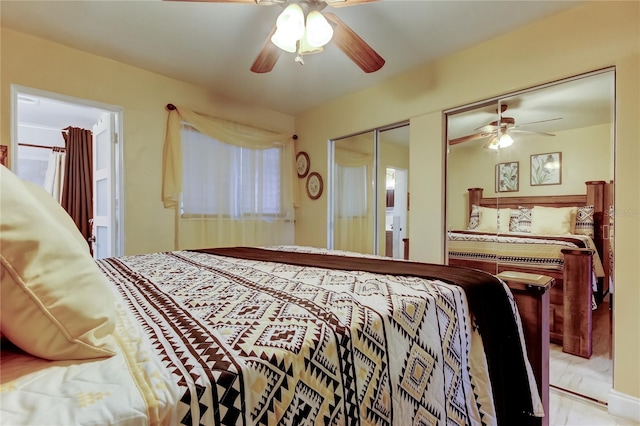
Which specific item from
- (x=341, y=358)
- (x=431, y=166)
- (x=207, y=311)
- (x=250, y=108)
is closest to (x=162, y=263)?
(x=207, y=311)

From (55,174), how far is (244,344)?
4782 millimetres

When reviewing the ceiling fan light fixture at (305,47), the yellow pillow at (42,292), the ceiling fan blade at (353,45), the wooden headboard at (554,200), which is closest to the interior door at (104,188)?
the ceiling fan light fixture at (305,47)

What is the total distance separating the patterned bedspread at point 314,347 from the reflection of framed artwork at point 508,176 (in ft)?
5.23

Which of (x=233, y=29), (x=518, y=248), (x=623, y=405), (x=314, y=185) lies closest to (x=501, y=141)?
(x=518, y=248)

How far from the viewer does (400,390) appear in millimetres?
802

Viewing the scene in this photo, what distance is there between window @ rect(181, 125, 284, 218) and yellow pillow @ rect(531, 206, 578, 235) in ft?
8.78

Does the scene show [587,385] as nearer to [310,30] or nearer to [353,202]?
[353,202]

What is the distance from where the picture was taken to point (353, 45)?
1.79m

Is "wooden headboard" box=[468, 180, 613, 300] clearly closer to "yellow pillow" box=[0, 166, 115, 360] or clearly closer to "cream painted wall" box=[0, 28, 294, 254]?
"yellow pillow" box=[0, 166, 115, 360]

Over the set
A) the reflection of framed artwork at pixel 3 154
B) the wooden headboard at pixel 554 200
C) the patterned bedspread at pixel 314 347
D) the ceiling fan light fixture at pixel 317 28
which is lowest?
the patterned bedspread at pixel 314 347

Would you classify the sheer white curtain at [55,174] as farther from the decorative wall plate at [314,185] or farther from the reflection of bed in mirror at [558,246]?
the reflection of bed in mirror at [558,246]

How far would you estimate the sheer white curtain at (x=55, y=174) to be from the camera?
3.84 m

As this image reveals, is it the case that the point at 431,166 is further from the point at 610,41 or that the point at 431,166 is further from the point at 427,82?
the point at 610,41

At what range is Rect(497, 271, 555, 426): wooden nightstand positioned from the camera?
1.24 metres
